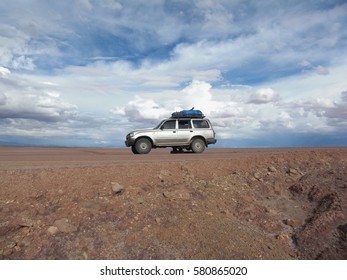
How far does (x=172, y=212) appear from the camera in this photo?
776 cm

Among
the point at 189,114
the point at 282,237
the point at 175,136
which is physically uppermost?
the point at 189,114


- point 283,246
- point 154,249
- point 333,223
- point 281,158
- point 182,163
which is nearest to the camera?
Answer: point 154,249

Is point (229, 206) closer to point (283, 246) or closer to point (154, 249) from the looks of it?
point (283, 246)

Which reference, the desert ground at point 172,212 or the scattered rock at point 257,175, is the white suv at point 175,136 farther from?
the scattered rock at point 257,175

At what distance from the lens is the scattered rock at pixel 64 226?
694 centimetres

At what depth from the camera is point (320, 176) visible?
405 inches

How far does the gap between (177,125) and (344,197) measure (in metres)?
9.95

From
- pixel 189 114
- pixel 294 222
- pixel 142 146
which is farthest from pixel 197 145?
pixel 294 222

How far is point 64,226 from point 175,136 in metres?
10.6

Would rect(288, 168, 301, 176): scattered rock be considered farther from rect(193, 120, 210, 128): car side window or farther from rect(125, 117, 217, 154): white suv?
rect(193, 120, 210, 128): car side window

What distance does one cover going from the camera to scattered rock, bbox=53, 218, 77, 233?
22.8 feet

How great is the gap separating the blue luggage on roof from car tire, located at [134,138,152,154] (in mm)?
2004

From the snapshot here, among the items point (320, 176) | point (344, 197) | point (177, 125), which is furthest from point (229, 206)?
point (177, 125)

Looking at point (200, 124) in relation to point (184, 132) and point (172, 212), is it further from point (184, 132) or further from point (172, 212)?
point (172, 212)
